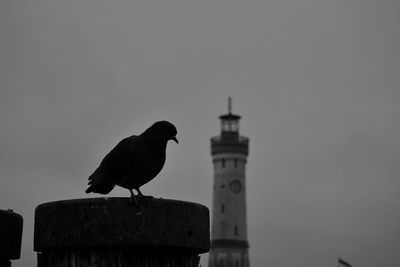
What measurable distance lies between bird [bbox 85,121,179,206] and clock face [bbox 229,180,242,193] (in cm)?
5496

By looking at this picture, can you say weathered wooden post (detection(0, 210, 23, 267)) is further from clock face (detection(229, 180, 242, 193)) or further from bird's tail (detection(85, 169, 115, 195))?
clock face (detection(229, 180, 242, 193))

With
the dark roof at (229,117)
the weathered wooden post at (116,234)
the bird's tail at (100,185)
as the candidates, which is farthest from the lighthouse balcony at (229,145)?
the weathered wooden post at (116,234)

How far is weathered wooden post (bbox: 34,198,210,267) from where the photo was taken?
4.16 meters

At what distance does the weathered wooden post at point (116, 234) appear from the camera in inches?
164

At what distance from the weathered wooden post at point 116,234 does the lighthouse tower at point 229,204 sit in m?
54.0

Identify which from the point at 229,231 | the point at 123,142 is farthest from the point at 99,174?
the point at 229,231

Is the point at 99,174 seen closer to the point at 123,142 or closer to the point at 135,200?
the point at 123,142

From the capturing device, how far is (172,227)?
14.1 feet

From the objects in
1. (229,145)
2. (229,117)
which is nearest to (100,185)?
(229,145)

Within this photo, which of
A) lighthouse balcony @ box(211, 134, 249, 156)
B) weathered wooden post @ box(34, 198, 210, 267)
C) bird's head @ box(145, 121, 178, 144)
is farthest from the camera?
lighthouse balcony @ box(211, 134, 249, 156)

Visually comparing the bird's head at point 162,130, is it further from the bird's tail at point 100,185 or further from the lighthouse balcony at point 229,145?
the lighthouse balcony at point 229,145

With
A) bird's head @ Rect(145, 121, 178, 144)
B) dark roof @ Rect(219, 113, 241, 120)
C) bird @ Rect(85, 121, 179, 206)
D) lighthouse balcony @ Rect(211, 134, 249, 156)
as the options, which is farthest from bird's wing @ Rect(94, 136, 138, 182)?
dark roof @ Rect(219, 113, 241, 120)

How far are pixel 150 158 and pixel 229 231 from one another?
54508mm

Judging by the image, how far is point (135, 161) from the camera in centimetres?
458
